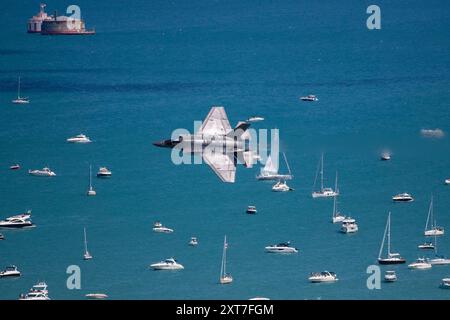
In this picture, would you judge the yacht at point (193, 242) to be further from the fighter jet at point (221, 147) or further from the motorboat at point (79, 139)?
the motorboat at point (79, 139)

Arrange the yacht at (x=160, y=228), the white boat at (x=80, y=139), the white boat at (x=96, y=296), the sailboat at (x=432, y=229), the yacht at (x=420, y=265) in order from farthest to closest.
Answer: the white boat at (x=80, y=139) < the yacht at (x=160, y=228) < the sailboat at (x=432, y=229) < the yacht at (x=420, y=265) < the white boat at (x=96, y=296)

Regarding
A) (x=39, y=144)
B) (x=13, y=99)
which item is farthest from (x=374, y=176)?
(x=13, y=99)

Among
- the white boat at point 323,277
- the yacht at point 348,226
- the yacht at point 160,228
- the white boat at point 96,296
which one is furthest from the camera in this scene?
the yacht at point 160,228

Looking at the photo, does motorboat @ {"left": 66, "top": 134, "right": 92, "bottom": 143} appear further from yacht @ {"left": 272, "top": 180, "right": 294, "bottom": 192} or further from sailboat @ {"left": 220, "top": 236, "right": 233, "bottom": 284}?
sailboat @ {"left": 220, "top": 236, "right": 233, "bottom": 284}

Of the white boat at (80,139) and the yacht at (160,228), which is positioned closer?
the yacht at (160,228)

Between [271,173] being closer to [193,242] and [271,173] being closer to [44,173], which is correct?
[193,242]

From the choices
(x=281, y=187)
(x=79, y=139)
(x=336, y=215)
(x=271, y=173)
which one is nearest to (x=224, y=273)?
(x=336, y=215)

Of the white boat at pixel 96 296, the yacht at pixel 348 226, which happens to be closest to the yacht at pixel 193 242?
the white boat at pixel 96 296

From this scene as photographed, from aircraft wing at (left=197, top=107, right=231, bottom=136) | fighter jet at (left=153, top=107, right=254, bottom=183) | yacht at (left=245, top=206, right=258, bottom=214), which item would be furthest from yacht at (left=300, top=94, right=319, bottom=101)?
fighter jet at (left=153, top=107, right=254, bottom=183)
